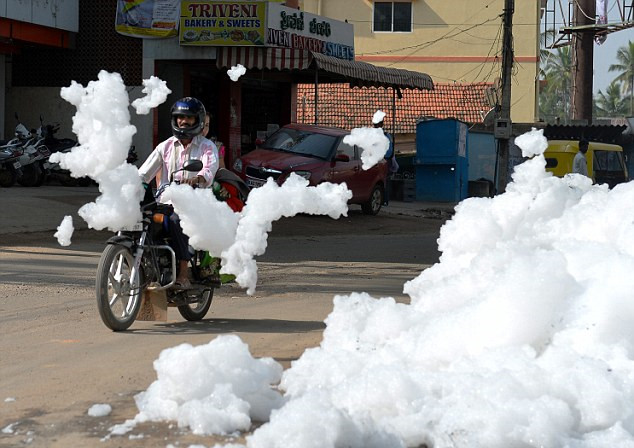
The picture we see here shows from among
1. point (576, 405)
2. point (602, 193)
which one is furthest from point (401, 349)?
point (602, 193)

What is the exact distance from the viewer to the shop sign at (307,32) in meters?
23.7

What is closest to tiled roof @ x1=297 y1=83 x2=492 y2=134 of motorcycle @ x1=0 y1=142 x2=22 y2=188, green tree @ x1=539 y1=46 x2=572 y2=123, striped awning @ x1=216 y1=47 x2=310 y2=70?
striped awning @ x1=216 y1=47 x2=310 y2=70

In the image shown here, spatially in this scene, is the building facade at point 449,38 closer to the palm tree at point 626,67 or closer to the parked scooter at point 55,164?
the parked scooter at point 55,164

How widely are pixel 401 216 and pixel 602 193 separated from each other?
17469 millimetres

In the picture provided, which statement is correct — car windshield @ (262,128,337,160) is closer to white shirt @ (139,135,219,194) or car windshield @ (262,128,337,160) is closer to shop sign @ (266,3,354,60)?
shop sign @ (266,3,354,60)

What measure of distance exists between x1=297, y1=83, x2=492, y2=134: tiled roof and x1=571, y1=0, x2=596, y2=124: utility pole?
14.0 ft

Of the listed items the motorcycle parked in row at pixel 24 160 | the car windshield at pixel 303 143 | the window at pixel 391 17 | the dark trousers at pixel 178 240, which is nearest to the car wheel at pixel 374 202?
the car windshield at pixel 303 143

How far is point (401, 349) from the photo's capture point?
5.95 metres

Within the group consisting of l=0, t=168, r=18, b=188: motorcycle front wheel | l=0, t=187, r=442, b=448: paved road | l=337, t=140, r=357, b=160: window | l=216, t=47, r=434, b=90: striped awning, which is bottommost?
l=0, t=187, r=442, b=448: paved road

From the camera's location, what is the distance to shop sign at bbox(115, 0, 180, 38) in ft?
79.0

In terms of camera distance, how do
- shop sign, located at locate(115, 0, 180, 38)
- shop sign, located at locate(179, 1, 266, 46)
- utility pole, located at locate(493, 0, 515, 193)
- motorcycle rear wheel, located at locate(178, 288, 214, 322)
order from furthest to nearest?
1. utility pole, located at locate(493, 0, 515, 193)
2. shop sign, located at locate(115, 0, 180, 38)
3. shop sign, located at locate(179, 1, 266, 46)
4. motorcycle rear wheel, located at locate(178, 288, 214, 322)

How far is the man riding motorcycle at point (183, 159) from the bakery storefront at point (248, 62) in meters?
14.0

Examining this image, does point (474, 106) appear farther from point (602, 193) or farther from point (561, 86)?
point (561, 86)

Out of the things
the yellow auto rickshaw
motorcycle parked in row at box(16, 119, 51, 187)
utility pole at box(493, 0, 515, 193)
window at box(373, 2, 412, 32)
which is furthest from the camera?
window at box(373, 2, 412, 32)
